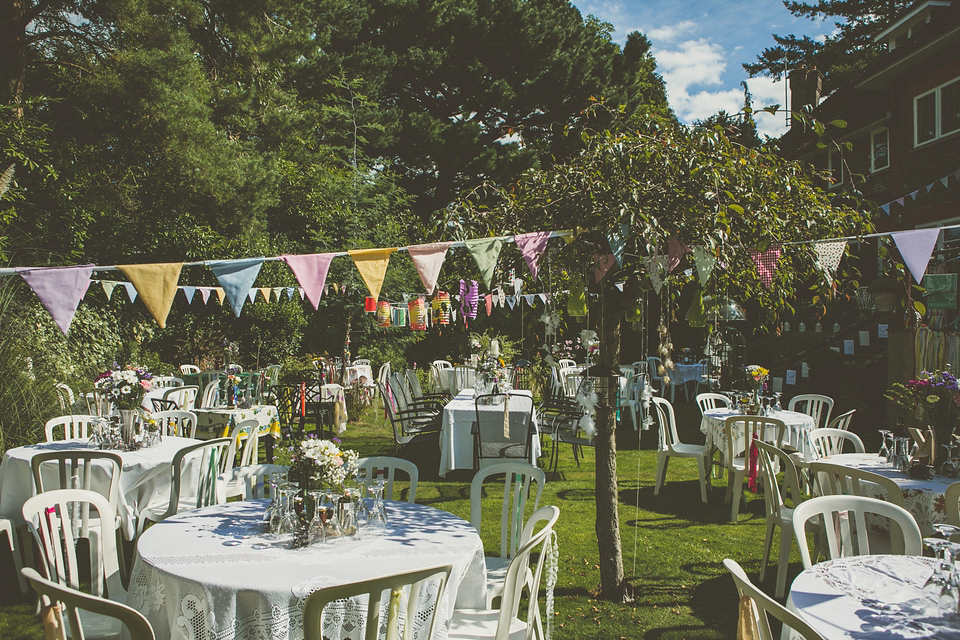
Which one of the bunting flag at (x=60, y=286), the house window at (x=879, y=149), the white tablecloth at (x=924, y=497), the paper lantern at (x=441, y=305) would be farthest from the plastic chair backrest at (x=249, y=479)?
the house window at (x=879, y=149)

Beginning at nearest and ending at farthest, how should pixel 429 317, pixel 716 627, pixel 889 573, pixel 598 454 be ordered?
pixel 889 573 → pixel 716 627 → pixel 598 454 → pixel 429 317

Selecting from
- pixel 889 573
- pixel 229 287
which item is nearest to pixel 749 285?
pixel 889 573

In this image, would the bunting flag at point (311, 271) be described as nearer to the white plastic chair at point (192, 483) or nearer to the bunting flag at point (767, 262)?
the white plastic chair at point (192, 483)

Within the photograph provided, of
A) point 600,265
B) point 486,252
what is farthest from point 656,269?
point 486,252

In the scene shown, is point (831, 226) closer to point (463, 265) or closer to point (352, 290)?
point (463, 265)

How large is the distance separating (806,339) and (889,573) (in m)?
10.7

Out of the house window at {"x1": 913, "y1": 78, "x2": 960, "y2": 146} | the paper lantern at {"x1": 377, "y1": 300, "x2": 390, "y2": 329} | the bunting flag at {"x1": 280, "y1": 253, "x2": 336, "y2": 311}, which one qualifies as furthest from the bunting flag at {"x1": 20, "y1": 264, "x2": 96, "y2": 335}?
the house window at {"x1": 913, "y1": 78, "x2": 960, "y2": 146}

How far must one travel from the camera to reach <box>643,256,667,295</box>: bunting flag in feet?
10.5

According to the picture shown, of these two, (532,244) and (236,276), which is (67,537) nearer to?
(236,276)

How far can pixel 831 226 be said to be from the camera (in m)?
3.90

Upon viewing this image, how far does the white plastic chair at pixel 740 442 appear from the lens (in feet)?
16.9

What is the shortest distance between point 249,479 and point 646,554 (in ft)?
9.86

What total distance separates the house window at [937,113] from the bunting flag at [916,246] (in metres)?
8.15

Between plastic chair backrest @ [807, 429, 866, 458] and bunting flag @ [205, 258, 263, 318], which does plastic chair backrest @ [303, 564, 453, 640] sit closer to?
bunting flag @ [205, 258, 263, 318]
